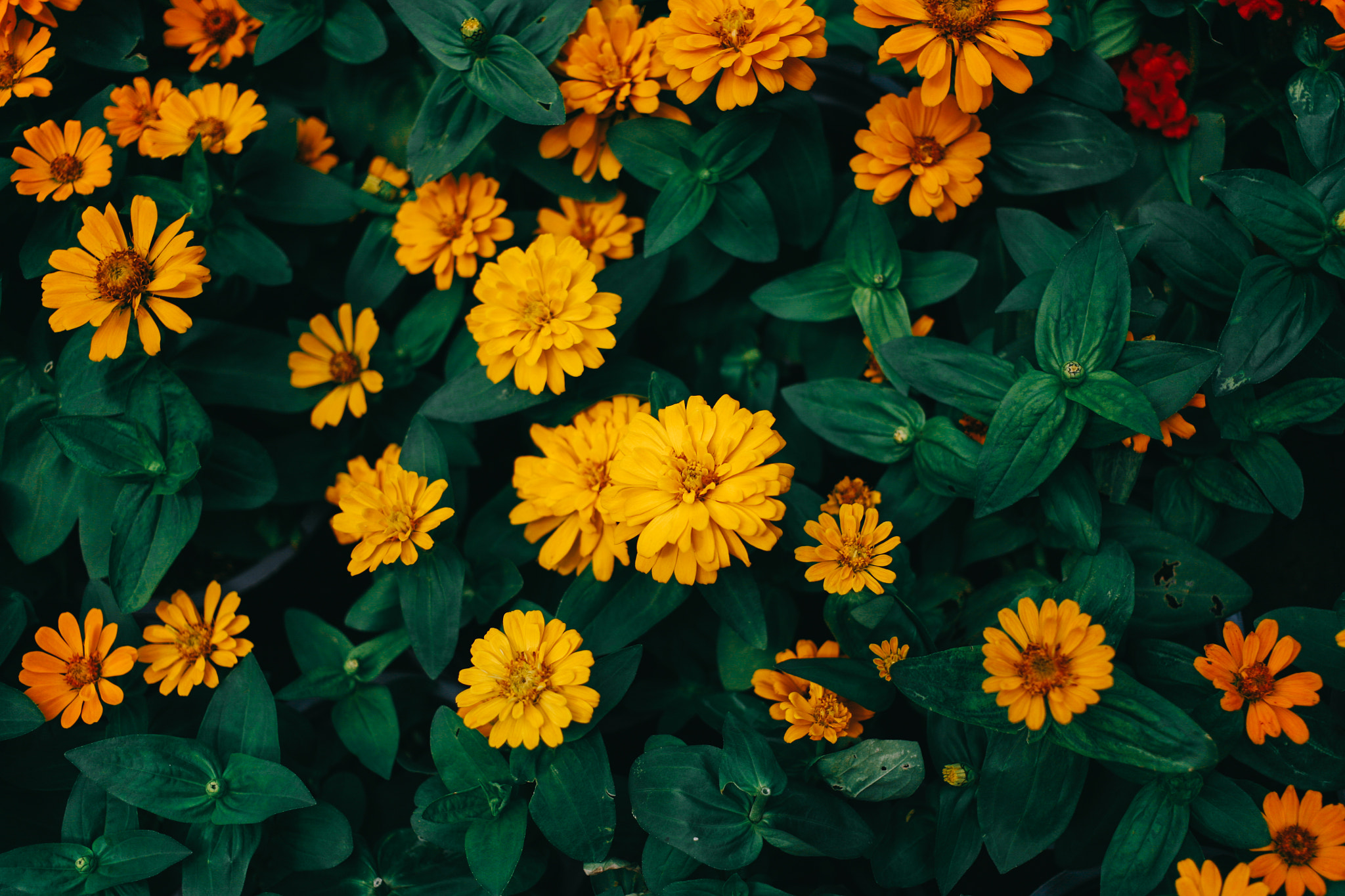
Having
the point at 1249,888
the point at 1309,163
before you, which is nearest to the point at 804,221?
the point at 1309,163

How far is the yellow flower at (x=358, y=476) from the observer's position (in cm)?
107

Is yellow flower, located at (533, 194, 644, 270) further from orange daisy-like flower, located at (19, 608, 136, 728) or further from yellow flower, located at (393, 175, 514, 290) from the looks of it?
orange daisy-like flower, located at (19, 608, 136, 728)

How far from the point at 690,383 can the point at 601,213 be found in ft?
0.92

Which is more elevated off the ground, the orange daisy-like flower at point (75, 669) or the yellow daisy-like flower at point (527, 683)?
the yellow daisy-like flower at point (527, 683)

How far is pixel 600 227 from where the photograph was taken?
1.18m

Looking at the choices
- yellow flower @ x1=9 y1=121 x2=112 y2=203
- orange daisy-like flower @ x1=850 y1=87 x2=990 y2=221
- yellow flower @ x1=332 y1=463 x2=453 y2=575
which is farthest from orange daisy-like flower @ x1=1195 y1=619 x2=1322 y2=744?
yellow flower @ x1=9 y1=121 x2=112 y2=203

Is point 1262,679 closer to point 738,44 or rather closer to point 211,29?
point 738,44

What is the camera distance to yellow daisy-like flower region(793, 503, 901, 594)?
3.05 feet

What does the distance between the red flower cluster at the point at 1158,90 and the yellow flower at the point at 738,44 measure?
458 millimetres

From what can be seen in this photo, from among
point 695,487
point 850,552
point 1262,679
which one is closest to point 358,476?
point 695,487

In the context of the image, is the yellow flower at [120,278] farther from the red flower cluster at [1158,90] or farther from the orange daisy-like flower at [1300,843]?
the orange daisy-like flower at [1300,843]

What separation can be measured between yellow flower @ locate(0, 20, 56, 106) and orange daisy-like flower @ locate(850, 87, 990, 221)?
106cm

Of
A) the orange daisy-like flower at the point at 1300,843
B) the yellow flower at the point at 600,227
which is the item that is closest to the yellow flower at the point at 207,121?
the yellow flower at the point at 600,227

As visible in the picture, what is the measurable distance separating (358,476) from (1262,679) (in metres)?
1.09
